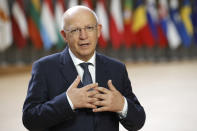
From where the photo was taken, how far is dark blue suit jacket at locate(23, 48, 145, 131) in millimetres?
1916

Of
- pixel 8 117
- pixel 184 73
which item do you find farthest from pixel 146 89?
pixel 8 117

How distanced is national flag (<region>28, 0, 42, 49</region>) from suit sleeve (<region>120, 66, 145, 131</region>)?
7.75m

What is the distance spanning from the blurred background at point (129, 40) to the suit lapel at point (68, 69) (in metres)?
4.16

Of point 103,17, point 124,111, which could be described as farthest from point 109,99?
point 103,17

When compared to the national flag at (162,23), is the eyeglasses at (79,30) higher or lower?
higher

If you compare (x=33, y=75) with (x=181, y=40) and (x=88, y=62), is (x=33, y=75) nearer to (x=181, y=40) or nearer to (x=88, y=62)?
(x=88, y=62)

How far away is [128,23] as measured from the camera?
10523 mm

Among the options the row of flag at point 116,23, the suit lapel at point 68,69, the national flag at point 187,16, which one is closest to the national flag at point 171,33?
the row of flag at point 116,23

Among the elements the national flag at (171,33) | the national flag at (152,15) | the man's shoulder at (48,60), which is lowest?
the national flag at (171,33)

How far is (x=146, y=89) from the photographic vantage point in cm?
700

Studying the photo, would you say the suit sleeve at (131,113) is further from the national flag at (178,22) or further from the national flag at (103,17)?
the national flag at (178,22)

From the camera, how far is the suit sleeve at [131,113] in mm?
2033

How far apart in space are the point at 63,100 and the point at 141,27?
29.3 feet

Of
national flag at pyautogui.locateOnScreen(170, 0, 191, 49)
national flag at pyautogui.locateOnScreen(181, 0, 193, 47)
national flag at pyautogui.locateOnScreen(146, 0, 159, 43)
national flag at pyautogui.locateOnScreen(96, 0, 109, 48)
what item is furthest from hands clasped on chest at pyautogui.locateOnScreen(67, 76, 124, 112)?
national flag at pyautogui.locateOnScreen(181, 0, 193, 47)
